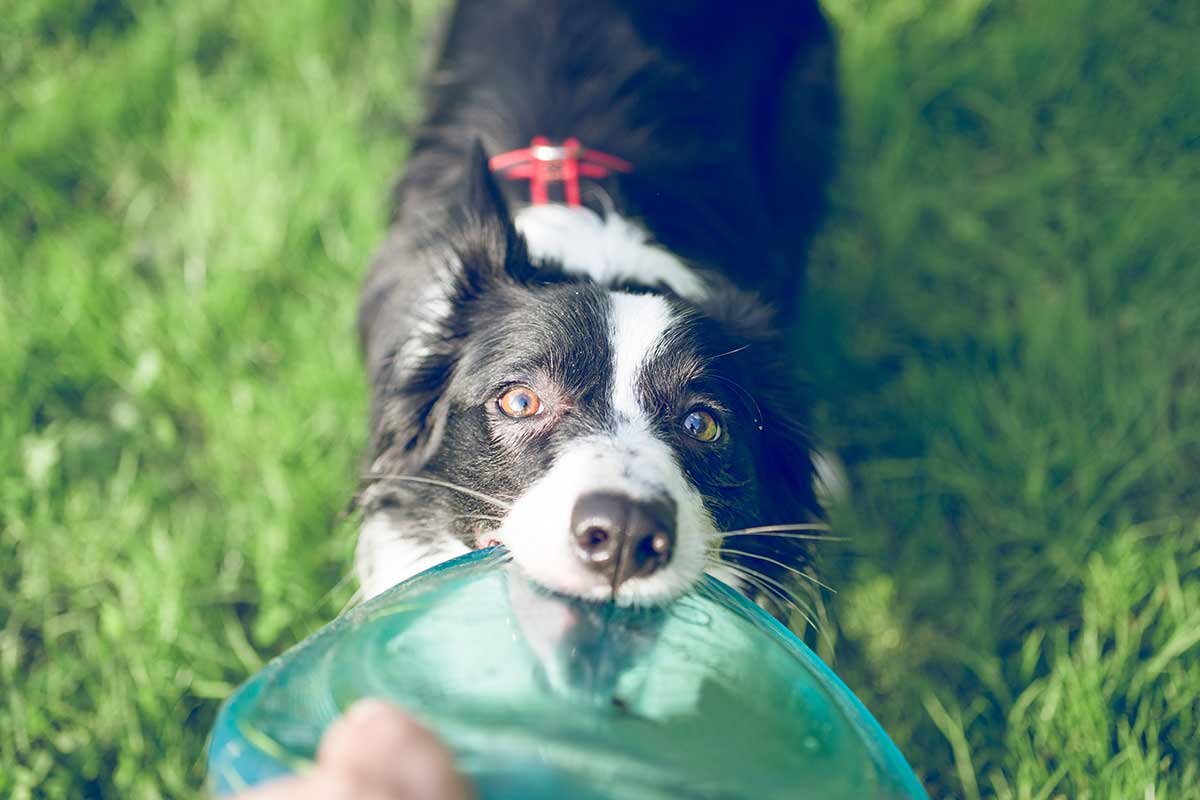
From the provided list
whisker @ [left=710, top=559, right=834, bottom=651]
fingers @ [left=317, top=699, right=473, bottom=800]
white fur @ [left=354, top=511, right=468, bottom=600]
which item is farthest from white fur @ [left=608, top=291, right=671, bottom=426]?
fingers @ [left=317, top=699, right=473, bottom=800]

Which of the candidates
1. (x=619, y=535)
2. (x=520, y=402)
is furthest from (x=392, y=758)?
(x=520, y=402)

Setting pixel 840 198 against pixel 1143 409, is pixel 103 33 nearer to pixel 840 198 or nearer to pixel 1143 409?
pixel 840 198

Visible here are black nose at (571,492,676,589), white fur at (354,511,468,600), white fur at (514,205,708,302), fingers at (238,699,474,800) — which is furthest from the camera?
white fur at (514,205,708,302)

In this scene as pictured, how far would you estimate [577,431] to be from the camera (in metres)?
1.96

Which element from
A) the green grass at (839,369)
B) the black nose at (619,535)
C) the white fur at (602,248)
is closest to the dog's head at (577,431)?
the black nose at (619,535)

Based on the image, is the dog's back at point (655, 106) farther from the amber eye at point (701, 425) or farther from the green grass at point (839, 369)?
the amber eye at point (701, 425)

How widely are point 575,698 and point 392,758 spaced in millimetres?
Result: 328

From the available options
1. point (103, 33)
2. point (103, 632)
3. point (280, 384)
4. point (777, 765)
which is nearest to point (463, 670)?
point (777, 765)

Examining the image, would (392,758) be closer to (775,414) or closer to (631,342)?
(631,342)

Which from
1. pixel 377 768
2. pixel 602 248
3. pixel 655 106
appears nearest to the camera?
pixel 377 768

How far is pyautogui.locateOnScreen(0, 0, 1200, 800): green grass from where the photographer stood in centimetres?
257

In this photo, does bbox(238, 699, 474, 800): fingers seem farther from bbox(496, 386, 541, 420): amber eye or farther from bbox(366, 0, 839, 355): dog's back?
bbox(366, 0, 839, 355): dog's back

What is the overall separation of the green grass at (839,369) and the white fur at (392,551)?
0.46 ft

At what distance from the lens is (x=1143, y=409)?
3.13 m
